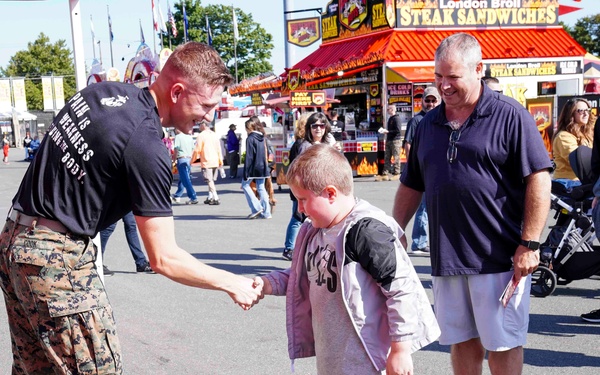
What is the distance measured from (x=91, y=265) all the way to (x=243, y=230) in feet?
28.1

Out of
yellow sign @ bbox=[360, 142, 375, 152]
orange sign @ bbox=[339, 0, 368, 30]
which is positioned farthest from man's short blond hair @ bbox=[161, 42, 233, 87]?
orange sign @ bbox=[339, 0, 368, 30]

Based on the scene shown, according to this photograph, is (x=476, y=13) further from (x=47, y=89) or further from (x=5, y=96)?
(x=5, y=96)

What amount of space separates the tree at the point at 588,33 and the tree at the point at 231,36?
3242 cm

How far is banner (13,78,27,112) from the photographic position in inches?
2744

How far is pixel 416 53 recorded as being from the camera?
2089 centimetres

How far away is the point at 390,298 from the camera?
2.83m

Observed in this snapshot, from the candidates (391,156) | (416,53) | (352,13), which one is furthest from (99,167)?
(352,13)

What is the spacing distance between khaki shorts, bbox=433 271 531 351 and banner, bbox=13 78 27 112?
238 ft

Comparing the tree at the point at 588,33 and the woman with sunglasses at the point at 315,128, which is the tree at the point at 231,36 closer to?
the tree at the point at 588,33

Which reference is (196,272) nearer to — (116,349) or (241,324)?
(116,349)

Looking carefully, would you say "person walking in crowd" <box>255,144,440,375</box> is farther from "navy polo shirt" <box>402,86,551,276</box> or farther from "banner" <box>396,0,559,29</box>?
"banner" <box>396,0,559,29</box>

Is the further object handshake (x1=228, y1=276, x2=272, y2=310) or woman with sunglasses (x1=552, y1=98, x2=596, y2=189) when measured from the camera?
woman with sunglasses (x1=552, y1=98, x2=596, y2=189)

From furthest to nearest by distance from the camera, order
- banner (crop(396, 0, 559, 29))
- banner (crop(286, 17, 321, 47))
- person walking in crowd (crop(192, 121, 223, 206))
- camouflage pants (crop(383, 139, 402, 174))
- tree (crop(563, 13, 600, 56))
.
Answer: tree (crop(563, 13, 600, 56)) < banner (crop(286, 17, 321, 47)) < banner (crop(396, 0, 559, 29)) < camouflage pants (crop(383, 139, 402, 174)) < person walking in crowd (crop(192, 121, 223, 206))

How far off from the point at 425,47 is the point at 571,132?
1441 centimetres
